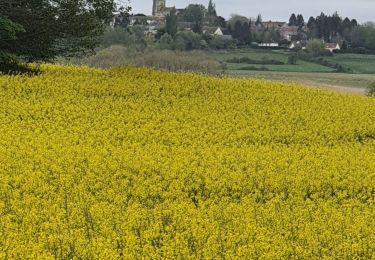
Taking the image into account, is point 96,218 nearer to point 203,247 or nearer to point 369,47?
point 203,247

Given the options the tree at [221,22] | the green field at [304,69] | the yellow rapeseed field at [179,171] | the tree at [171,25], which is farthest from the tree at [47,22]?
the tree at [221,22]

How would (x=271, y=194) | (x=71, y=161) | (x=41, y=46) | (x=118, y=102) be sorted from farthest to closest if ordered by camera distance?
1. (x=41, y=46)
2. (x=118, y=102)
3. (x=71, y=161)
4. (x=271, y=194)

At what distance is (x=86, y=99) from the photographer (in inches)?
766

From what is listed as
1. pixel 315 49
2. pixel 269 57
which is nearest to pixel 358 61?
pixel 315 49

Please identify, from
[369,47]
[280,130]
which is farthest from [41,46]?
[369,47]

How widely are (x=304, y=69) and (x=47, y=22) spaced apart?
251 ft

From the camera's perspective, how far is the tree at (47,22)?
76.5ft

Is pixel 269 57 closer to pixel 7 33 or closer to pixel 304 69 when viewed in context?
pixel 304 69

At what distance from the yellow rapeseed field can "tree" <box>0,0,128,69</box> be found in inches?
89.7

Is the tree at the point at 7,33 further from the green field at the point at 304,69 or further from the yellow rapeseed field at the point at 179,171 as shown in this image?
the green field at the point at 304,69

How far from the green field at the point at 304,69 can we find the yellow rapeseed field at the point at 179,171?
190 ft

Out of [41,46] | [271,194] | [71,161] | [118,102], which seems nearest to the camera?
[271,194]

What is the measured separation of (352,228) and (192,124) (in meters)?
8.09

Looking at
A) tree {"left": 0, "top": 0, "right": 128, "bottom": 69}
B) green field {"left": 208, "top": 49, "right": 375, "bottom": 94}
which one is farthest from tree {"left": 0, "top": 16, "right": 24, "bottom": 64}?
green field {"left": 208, "top": 49, "right": 375, "bottom": 94}
